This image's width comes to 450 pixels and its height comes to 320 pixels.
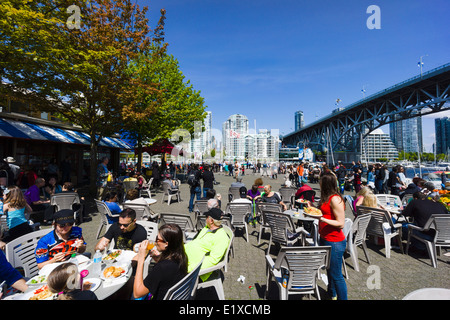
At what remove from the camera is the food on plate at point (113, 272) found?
2602 millimetres

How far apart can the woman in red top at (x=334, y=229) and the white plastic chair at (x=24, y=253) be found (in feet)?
15.1

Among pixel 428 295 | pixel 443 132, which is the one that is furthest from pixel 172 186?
pixel 443 132

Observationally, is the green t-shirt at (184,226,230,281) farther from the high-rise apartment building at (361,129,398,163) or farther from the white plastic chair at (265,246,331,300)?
the high-rise apartment building at (361,129,398,163)

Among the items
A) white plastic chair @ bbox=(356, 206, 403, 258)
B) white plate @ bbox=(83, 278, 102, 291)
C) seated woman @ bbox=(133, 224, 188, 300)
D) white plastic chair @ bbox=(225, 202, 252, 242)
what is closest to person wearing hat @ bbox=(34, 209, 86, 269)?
white plate @ bbox=(83, 278, 102, 291)

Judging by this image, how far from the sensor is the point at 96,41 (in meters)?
9.21

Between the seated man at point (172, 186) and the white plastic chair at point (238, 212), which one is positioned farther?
the seated man at point (172, 186)

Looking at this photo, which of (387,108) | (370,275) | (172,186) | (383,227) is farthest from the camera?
(387,108)

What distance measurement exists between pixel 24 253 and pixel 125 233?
4.85ft

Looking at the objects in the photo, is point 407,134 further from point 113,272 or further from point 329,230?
point 113,272

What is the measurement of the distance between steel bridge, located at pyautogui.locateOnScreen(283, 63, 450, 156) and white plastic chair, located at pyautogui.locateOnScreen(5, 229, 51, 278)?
47.0 metres

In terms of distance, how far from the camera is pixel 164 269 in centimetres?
227

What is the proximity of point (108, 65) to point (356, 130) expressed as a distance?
221 feet

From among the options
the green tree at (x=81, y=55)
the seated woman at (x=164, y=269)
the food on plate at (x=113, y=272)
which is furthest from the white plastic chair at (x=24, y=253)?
the green tree at (x=81, y=55)

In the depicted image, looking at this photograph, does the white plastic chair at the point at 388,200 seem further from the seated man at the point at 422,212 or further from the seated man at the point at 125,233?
the seated man at the point at 125,233
